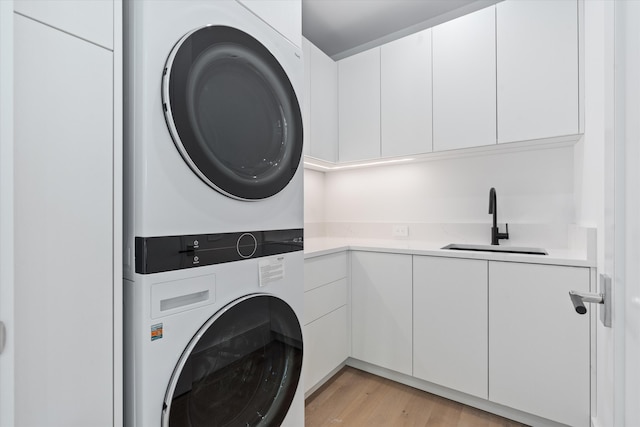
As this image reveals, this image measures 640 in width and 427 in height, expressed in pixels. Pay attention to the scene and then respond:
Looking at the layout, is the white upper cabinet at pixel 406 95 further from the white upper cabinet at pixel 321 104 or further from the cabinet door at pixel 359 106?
the white upper cabinet at pixel 321 104

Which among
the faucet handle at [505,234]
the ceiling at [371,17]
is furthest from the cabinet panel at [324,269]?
the ceiling at [371,17]

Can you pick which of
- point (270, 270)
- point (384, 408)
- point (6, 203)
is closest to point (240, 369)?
point (270, 270)

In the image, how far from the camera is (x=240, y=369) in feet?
3.28

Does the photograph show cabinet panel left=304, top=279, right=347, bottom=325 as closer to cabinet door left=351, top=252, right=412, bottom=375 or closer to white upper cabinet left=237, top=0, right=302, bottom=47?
cabinet door left=351, top=252, right=412, bottom=375

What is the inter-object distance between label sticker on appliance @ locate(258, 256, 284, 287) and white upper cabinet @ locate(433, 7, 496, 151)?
1.44 metres

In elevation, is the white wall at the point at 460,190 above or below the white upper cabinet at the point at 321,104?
below

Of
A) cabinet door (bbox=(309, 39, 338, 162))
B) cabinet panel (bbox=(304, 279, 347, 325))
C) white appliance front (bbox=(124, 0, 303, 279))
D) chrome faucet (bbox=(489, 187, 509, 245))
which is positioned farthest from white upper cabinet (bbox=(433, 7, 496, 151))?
white appliance front (bbox=(124, 0, 303, 279))

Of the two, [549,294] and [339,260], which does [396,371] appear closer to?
[339,260]

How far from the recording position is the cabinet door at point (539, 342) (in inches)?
55.6

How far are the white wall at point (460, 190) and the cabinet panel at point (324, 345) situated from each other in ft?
3.20

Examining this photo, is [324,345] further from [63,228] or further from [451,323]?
[63,228]

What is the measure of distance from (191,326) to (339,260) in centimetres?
126

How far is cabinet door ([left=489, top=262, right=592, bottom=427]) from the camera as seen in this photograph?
141 cm

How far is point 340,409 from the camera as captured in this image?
1714 mm
